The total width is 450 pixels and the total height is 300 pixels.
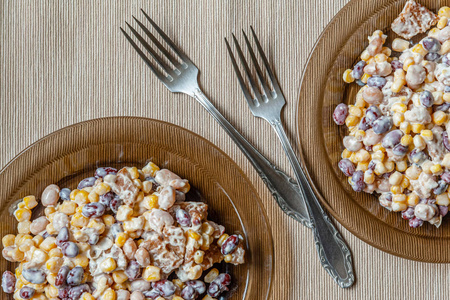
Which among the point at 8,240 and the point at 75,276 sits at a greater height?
the point at 8,240

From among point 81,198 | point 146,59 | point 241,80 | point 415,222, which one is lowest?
point 415,222

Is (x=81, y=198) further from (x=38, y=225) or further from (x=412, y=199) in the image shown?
(x=412, y=199)

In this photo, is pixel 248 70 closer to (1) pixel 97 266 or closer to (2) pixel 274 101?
(2) pixel 274 101

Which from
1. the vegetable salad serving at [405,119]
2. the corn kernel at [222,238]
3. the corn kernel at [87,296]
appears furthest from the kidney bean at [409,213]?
the corn kernel at [87,296]

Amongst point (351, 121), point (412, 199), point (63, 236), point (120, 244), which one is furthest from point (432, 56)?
point (63, 236)

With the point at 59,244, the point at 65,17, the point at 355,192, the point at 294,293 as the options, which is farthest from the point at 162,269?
the point at 65,17
